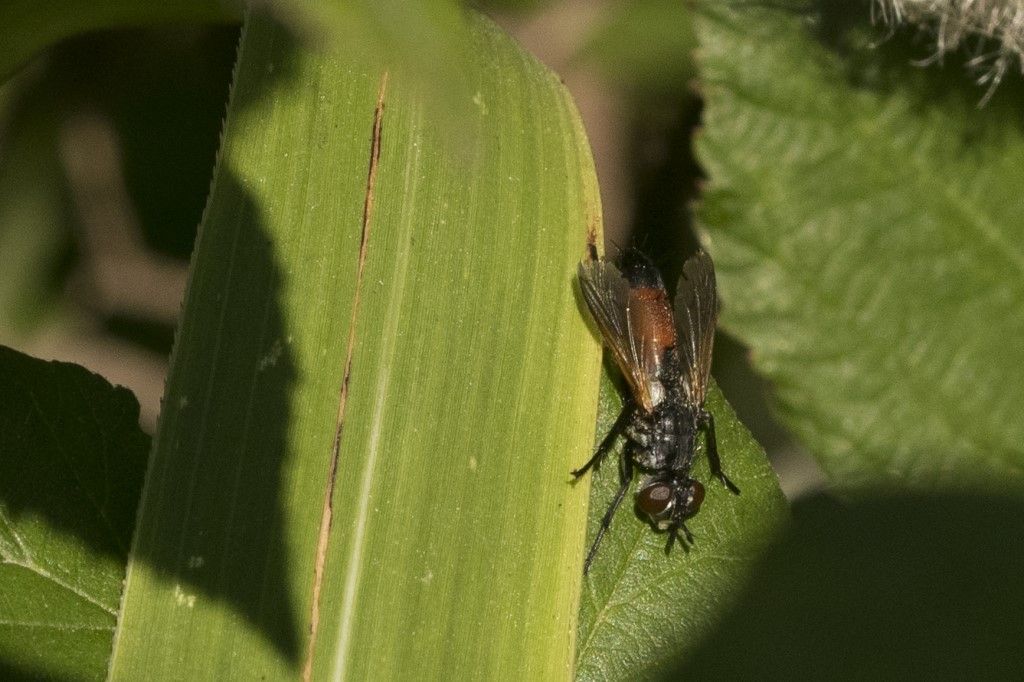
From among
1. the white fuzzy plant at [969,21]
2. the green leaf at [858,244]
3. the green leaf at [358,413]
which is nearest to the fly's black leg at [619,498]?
the green leaf at [358,413]

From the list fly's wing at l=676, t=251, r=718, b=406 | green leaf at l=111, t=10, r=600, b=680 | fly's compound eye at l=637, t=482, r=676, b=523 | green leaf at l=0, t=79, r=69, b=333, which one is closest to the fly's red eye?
fly's compound eye at l=637, t=482, r=676, b=523

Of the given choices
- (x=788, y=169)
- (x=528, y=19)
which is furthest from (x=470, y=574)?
(x=528, y=19)

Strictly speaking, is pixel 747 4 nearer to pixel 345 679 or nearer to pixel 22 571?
pixel 345 679

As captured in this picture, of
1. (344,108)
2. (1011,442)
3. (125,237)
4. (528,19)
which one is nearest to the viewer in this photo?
(344,108)

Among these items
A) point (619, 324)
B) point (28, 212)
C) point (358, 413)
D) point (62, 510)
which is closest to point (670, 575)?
point (619, 324)

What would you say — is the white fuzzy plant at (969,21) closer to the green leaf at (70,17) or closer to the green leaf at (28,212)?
the green leaf at (70,17)

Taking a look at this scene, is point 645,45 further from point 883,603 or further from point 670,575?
point 883,603
